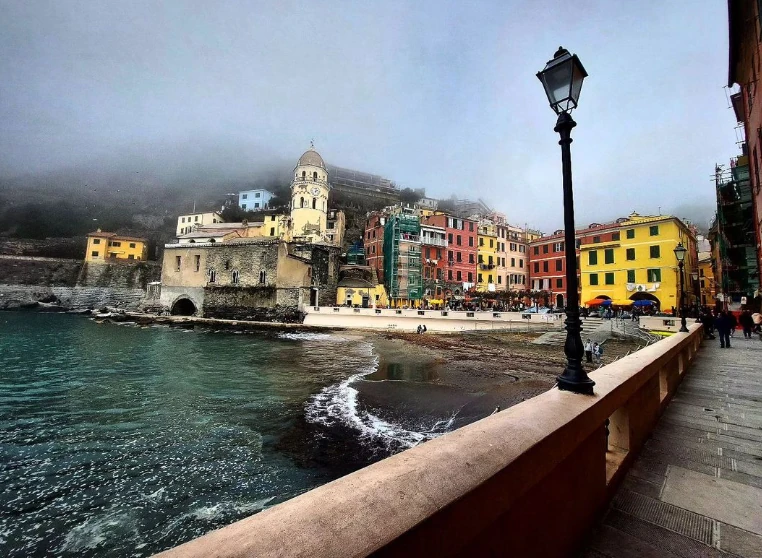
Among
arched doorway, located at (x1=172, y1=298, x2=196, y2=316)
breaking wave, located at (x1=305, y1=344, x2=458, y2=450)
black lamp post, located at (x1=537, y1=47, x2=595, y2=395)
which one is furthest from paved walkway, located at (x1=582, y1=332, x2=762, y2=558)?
arched doorway, located at (x1=172, y1=298, x2=196, y2=316)

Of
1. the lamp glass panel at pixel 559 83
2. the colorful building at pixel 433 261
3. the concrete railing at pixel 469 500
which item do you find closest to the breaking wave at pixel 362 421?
the concrete railing at pixel 469 500

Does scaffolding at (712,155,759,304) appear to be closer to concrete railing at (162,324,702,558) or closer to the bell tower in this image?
concrete railing at (162,324,702,558)

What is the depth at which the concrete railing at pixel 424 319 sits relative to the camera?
2770 cm

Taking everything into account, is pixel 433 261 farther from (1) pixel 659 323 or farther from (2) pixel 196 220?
(2) pixel 196 220

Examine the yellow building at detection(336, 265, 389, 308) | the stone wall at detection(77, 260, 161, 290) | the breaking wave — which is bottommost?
the breaking wave

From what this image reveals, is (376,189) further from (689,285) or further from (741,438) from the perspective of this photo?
(741,438)

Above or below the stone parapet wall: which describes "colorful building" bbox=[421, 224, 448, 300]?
above

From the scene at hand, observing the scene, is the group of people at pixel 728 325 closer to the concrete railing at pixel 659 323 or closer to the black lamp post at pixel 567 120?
the concrete railing at pixel 659 323

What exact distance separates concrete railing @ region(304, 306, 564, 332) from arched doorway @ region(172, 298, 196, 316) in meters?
19.8

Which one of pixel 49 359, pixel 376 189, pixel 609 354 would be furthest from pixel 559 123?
pixel 376 189

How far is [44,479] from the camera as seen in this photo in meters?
5.76

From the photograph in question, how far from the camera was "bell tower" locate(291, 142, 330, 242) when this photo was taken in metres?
53.2

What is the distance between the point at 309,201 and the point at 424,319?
3137cm

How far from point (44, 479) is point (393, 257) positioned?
37100 mm
